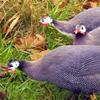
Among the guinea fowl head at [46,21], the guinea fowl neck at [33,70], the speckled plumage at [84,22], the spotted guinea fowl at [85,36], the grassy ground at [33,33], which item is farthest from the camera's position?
the guinea fowl head at [46,21]

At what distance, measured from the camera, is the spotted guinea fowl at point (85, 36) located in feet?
9.46

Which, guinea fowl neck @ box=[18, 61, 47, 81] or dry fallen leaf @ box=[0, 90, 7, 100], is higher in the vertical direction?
guinea fowl neck @ box=[18, 61, 47, 81]

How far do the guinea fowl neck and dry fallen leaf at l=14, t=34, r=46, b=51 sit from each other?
47 centimetres

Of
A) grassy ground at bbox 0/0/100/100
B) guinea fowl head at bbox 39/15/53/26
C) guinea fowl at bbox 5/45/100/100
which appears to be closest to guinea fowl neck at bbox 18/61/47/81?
guinea fowl at bbox 5/45/100/100

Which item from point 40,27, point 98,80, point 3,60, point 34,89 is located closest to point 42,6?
point 40,27

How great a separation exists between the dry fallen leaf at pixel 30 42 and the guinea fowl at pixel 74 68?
1.92 ft

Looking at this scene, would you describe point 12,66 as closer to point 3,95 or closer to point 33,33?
point 3,95

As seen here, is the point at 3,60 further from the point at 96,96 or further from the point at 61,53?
the point at 96,96

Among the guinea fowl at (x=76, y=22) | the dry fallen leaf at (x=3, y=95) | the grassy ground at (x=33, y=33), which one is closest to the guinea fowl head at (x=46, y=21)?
the guinea fowl at (x=76, y=22)

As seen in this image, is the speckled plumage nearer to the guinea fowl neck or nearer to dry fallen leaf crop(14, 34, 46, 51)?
dry fallen leaf crop(14, 34, 46, 51)

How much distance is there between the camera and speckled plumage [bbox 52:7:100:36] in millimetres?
3102

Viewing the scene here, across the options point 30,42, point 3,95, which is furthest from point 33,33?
point 3,95

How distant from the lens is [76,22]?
10.4 feet

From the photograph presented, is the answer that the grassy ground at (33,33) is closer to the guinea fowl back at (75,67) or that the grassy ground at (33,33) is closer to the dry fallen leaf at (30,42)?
the dry fallen leaf at (30,42)
